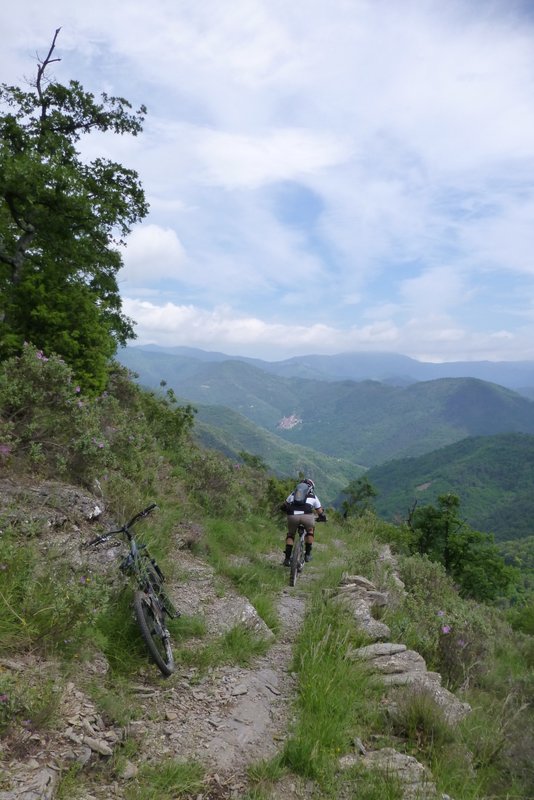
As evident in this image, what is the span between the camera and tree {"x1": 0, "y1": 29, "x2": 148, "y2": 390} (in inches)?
448

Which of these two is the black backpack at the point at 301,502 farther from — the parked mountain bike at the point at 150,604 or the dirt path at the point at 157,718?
the parked mountain bike at the point at 150,604

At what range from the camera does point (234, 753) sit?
4051 millimetres

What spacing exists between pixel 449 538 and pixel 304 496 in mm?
28765

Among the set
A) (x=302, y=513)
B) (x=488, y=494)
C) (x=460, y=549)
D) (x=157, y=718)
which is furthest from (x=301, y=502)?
(x=488, y=494)

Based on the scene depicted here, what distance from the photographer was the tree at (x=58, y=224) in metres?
11.4

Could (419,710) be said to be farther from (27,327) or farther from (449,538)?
A: (449,538)

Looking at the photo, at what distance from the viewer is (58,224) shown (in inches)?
567

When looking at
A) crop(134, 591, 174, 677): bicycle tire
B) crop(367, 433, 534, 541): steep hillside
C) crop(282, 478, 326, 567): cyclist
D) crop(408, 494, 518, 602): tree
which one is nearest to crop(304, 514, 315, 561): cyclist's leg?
crop(282, 478, 326, 567): cyclist

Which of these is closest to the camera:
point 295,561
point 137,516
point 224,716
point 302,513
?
point 224,716

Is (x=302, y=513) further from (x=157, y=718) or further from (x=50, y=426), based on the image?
(x=157, y=718)

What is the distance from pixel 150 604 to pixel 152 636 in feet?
1.25

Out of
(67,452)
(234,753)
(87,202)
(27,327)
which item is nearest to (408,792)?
(234,753)

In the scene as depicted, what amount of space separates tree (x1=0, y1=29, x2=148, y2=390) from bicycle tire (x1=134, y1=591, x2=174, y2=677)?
7.41 m

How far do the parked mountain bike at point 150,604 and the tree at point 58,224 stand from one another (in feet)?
22.2
